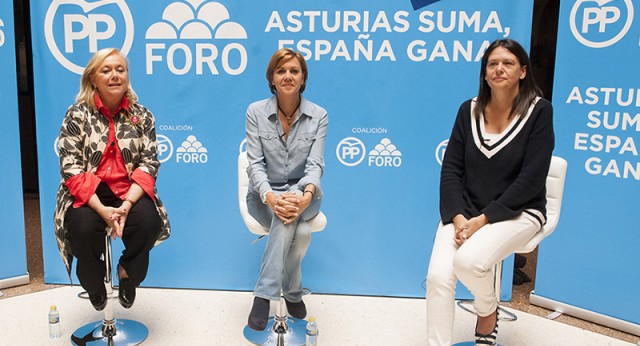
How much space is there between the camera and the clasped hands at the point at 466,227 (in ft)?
8.39

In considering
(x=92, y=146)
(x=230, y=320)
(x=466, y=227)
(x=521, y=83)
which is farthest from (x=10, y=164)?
(x=521, y=83)

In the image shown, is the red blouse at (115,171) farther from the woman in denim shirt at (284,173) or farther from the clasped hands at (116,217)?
the woman in denim shirt at (284,173)

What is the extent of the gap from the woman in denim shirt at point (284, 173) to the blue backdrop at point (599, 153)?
1.43 meters

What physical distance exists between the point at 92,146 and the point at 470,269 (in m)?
1.81

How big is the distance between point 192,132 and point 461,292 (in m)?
1.89

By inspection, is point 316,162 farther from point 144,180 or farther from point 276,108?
point 144,180

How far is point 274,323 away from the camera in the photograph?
2.92 metres

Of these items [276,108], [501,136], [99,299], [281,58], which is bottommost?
[99,299]

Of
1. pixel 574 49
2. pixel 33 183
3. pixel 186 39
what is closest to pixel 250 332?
pixel 186 39

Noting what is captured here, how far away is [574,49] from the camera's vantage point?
3182 millimetres

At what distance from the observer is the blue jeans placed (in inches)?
107

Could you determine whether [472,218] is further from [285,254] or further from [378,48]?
[378,48]

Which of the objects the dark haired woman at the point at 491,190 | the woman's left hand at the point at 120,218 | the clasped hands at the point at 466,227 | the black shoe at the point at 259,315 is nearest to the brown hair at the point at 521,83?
the dark haired woman at the point at 491,190

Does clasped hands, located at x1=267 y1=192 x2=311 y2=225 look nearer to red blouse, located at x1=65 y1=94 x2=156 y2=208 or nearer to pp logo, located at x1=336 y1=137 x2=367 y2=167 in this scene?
red blouse, located at x1=65 y1=94 x2=156 y2=208
